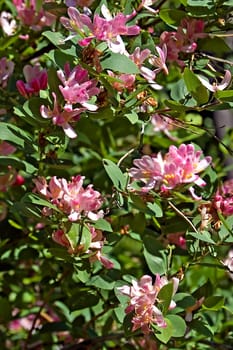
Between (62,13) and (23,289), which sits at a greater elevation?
(62,13)

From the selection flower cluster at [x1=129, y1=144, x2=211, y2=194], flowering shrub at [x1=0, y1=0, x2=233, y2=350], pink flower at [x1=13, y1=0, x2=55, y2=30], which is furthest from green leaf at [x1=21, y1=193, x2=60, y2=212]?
pink flower at [x1=13, y1=0, x2=55, y2=30]

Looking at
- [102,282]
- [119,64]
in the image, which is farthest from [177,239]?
[119,64]

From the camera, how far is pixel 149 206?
94 cm

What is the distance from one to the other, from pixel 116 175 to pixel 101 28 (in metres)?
0.17

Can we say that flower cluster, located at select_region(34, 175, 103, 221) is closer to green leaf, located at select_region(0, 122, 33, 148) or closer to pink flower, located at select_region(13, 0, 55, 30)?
green leaf, located at select_region(0, 122, 33, 148)

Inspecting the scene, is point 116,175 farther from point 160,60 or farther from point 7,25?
point 7,25

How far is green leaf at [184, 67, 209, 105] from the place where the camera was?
2.84ft

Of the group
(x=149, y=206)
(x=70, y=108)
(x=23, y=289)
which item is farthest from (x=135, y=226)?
(x=23, y=289)

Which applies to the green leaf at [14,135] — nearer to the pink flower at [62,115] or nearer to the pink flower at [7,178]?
the pink flower at [62,115]

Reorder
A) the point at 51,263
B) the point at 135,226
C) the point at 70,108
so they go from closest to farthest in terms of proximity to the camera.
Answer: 1. the point at 70,108
2. the point at 135,226
3. the point at 51,263

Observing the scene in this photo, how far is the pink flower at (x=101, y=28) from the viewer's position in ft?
2.83

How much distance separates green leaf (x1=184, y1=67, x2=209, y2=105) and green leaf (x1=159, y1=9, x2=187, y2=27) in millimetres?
150

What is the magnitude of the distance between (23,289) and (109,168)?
62 cm

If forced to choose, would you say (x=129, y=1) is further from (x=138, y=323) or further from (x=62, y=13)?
(x=138, y=323)
